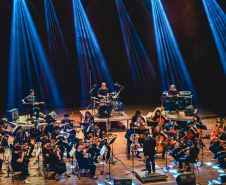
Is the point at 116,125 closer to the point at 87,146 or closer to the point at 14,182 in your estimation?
the point at 87,146

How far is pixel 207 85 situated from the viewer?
21.8 meters

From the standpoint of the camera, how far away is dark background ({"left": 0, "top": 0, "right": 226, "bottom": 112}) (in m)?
20.1

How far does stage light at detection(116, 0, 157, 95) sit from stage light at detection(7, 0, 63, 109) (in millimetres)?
5113

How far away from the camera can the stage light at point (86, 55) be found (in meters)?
20.3

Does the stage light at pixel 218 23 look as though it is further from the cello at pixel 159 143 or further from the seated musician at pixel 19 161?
the seated musician at pixel 19 161

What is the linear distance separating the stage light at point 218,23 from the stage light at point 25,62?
10.3 meters

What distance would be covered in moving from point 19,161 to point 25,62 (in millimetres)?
10553

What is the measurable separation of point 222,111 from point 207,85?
3.10 metres

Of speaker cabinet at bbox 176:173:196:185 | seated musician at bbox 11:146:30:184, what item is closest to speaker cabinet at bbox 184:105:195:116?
speaker cabinet at bbox 176:173:196:185

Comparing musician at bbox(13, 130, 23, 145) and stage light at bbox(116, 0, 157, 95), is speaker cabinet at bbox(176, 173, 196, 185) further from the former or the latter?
stage light at bbox(116, 0, 157, 95)

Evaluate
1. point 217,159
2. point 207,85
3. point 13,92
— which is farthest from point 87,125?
point 207,85

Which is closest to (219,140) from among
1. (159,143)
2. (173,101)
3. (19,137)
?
(159,143)

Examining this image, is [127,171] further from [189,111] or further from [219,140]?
[189,111]

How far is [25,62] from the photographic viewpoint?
65.2 ft
